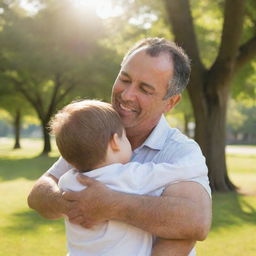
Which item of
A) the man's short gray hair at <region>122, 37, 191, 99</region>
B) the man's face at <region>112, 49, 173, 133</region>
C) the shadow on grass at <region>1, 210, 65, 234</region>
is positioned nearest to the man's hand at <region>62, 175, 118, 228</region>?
the man's face at <region>112, 49, 173, 133</region>

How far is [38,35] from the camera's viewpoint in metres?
30.1

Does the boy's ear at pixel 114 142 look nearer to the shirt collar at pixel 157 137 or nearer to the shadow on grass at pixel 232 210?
the shirt collar at pixel 157 137

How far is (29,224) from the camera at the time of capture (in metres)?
8.86

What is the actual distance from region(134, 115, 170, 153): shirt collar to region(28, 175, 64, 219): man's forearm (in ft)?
1.55

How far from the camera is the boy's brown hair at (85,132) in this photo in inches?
85.6

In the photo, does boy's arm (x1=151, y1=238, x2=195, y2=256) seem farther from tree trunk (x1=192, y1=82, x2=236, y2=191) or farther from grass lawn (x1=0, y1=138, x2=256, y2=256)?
tree trunk (x1=192, y1=82, x2=236, y2=191)

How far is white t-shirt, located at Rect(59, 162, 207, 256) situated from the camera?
7.22 feet

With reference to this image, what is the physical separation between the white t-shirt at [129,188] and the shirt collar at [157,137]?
340 millimetres

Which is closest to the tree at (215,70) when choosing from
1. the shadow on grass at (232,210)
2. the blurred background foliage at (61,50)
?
the shadow on grass at (232,210)

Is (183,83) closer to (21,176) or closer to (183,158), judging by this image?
(183,158)

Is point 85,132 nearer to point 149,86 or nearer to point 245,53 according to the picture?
point 149,86

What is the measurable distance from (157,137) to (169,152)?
16 centimetres

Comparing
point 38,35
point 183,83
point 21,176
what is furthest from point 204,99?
point 38,35

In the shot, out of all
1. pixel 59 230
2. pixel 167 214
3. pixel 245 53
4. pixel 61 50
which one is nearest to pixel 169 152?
pixel 167 214
